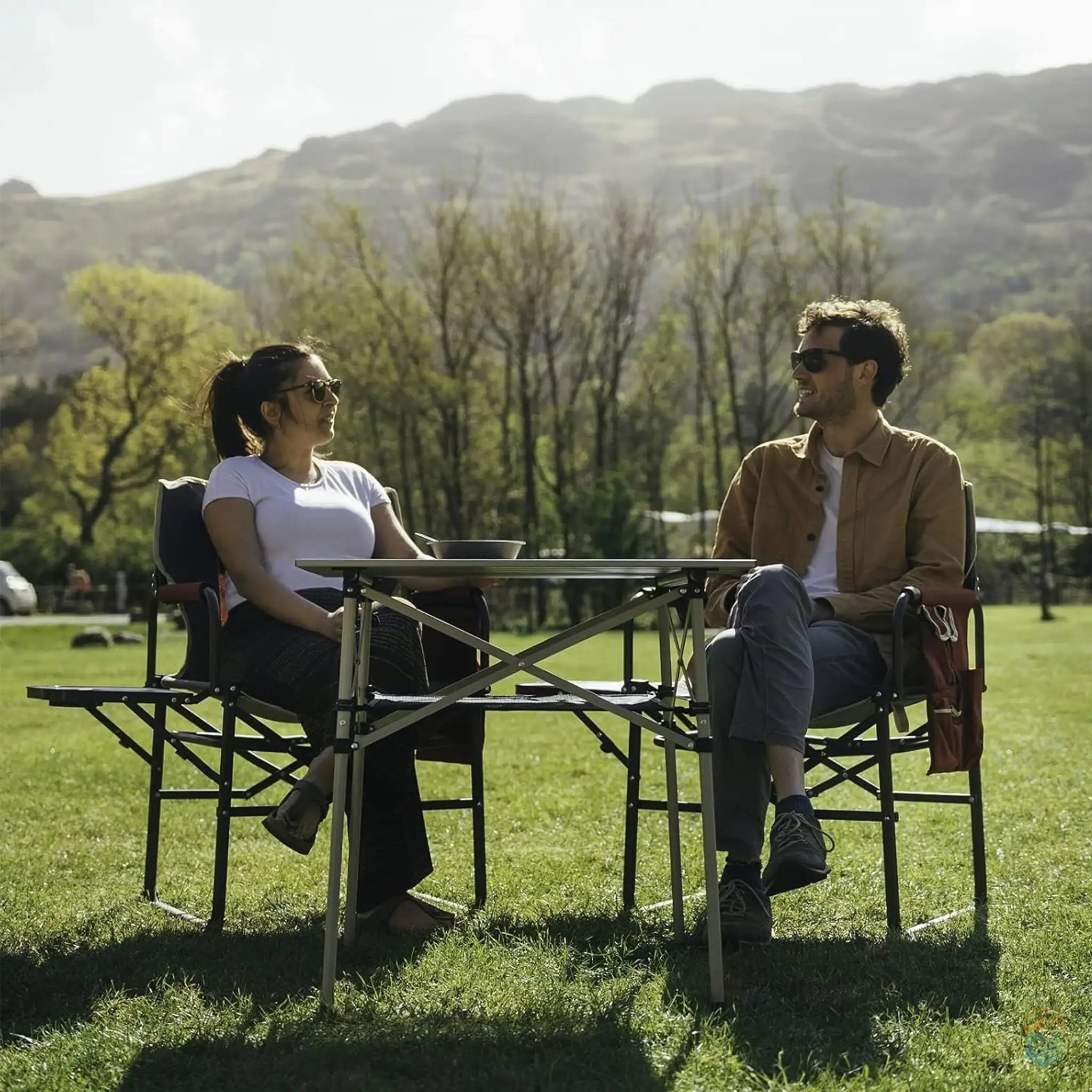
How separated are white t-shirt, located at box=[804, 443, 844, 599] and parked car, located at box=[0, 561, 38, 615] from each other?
30.7m

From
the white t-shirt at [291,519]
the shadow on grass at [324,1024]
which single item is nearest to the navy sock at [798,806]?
the shadow on grass at [324,1024]

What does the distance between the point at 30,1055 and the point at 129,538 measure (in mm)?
38377

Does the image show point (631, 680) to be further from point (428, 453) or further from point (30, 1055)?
point (428, 453)

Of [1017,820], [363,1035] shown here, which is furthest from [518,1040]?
[1017,820]

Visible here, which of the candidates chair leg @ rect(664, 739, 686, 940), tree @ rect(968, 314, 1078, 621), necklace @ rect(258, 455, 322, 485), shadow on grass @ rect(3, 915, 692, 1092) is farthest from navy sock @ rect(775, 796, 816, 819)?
tree @ rect(968, 314, 1078, 621)

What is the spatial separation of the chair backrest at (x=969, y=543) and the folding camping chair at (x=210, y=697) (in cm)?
126

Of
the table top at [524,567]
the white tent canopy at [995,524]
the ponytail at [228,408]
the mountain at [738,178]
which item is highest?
the mountain at [738,178]

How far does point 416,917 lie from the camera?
3.46 meters

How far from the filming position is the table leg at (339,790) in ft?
8.93

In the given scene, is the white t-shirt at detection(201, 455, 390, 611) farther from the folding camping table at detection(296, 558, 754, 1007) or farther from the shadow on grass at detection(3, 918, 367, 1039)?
the shadow on grass at detection(3, 918, 367, 1039)

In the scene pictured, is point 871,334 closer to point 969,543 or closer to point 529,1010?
point 969,543

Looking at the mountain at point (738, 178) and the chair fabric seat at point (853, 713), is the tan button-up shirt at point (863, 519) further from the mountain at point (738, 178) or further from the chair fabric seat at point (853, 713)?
the mountain at point (738, 178)

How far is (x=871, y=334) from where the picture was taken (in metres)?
3.99

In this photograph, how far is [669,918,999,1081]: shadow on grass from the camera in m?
2.47
